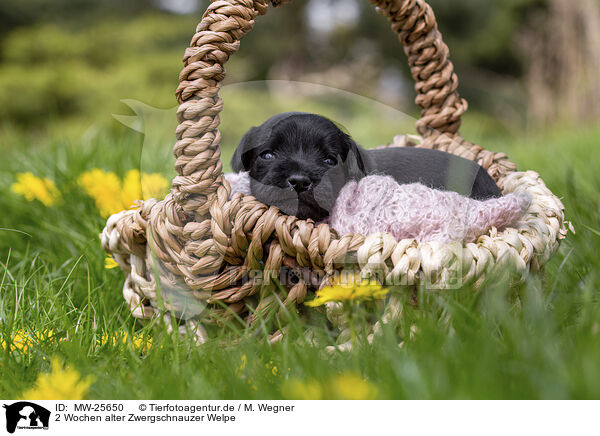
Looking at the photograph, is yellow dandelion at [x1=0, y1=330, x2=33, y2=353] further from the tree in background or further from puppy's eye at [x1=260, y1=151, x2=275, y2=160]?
the tree in background

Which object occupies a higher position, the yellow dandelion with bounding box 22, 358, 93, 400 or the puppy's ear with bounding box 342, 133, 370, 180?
the puppy's ear with bounding box 342, 133, 370, 180

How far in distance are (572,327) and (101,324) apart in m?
1.05

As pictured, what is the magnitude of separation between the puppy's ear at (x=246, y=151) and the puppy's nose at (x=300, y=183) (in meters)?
0.19

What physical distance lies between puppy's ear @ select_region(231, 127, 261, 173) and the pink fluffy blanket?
0.33 meters

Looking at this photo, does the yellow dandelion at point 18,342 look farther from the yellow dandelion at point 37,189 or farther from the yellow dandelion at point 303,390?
the yellow dandelion at point 37,189

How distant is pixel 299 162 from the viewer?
135 centimetres

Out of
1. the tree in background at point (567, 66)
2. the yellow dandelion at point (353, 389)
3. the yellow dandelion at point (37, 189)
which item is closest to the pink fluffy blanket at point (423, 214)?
the yellow dandelion at point (353, 389)

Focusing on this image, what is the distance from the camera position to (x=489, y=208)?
1.18m

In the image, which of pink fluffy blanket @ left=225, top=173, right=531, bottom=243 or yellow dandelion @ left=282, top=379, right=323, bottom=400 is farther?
pink fluffy blanket @ left=225, top=173, right=531, bottom=243

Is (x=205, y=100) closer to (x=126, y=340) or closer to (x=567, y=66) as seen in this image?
(x=126, y=340)

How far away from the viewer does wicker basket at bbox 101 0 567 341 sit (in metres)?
1.03

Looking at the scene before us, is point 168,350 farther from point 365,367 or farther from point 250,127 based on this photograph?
point 250,127
